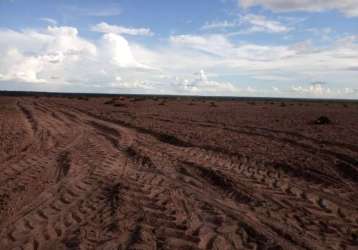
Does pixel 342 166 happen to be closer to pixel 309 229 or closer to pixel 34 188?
pixel 309 229

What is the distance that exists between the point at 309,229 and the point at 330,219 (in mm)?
668

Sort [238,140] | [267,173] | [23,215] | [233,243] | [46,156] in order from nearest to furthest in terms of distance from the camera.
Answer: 1. [233,243]
2. [23,215]
3. [267,173]
4. [46,156]
5. [238,140]

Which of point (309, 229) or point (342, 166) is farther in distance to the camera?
point (342, 166)

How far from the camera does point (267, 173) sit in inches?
343

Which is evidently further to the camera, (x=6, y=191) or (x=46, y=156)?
(x=46, y=156)

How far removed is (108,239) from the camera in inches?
193

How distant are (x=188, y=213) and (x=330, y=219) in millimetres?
2230

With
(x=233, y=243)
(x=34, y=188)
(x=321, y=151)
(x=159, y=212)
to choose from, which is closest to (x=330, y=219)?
(x=233, y=243)

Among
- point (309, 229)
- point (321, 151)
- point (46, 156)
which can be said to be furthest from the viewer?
point (321, 151)

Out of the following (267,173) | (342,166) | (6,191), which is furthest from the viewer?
(342,166)

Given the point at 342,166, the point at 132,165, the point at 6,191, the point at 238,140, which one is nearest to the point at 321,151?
the point at 342,166

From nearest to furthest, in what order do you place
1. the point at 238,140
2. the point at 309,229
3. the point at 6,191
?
Result: the point at 309,229 → the point at 6,191 → the point at 238,140

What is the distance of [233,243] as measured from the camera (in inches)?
192

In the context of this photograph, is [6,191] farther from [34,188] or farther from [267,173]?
[267,173]
